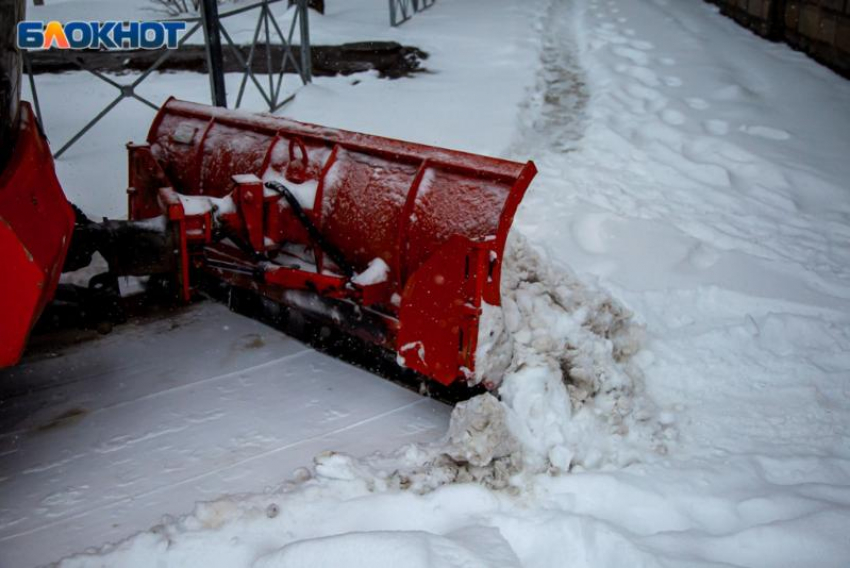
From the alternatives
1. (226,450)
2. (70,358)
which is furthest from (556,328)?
(70,358)

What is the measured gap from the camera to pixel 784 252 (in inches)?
199

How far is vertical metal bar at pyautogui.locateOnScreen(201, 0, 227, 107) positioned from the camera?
646 centimetres

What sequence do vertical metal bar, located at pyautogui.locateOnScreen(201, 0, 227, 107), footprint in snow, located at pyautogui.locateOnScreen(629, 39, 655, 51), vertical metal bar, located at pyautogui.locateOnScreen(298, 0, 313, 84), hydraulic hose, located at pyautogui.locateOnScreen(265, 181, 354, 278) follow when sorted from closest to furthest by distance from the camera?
hydraulic hose, located at pyautogui.locateOnScreen(265, 181, 354, 278) < vertical metal bar, located at pyautogui.locateOnScreen(201, 0, 227, 107) < vertical metal bar, located at pyautogui.locateOnScreen(298, 0, 313, 84) < footprint in snow, located at pyautogui.locateOnScreen(629, 39, 655, 51)

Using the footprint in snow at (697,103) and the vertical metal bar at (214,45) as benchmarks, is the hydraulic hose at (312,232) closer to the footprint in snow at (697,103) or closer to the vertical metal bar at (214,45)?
the vertical metal bar at (214,45)

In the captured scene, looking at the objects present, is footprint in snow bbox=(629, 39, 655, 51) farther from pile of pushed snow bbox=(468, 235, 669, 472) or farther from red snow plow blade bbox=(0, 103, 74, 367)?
red snow plow blade bbox=(0, 103, 74, 367)

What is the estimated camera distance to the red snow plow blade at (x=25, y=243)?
8.47ft

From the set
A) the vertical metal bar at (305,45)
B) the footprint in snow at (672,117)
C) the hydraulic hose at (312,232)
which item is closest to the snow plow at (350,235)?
the hydraulic hose at (312,232)

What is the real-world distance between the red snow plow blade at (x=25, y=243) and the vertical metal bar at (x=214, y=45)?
12.4ft

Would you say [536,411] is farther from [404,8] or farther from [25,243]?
[404,8]

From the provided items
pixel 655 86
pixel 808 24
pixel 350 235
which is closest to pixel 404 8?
pixel 655 86

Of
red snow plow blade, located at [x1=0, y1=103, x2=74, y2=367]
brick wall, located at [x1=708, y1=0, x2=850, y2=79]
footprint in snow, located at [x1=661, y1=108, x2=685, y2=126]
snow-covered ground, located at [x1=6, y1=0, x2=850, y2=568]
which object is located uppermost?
brick wall, located at [x1=708, y1=0, x2=850, y2=79]

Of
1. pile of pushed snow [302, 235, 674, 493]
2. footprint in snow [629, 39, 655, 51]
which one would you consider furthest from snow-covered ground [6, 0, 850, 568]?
footprint in snow [629, 39, 655, 51]

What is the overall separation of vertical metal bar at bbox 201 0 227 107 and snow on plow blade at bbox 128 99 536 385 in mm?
2498

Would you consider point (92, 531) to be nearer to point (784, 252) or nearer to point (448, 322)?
point (448, 322)
